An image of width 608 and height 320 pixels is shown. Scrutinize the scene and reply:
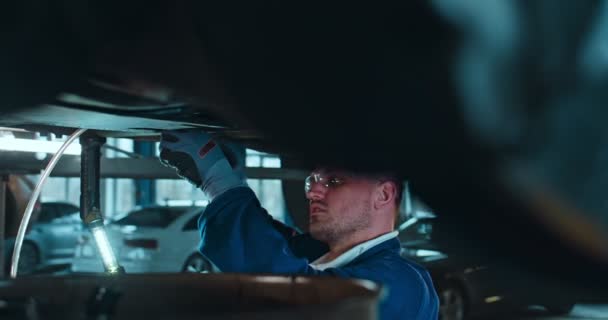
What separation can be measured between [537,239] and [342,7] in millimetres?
356

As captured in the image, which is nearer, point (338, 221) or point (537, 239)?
point (537, 239)

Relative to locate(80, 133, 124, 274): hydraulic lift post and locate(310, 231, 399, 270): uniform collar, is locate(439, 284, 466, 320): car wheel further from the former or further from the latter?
locate(80, 133, 124, 274): hydraulic lift post

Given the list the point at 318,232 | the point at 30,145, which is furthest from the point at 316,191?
the point at 30,145

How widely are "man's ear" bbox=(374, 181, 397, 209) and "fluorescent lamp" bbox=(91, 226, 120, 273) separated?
0.83 m

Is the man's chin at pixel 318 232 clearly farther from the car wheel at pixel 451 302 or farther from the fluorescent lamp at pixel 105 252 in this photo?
the car wheel at pixel 451 302

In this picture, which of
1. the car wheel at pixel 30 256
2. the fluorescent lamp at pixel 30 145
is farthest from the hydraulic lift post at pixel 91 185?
the car wheel at pixel 30 256

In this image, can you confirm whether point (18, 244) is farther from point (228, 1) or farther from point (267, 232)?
point (228, 1)

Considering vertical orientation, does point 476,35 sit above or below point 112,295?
above

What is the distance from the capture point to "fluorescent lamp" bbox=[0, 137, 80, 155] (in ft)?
6.70

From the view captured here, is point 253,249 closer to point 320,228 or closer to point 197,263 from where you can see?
point 320,228

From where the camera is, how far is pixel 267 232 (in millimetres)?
2193

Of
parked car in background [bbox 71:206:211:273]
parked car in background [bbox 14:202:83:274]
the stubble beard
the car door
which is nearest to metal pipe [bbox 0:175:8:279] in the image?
the stubble beard

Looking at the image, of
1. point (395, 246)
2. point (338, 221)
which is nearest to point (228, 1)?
point (338, 221)

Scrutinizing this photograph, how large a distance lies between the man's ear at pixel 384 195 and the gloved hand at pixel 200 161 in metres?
0.45
